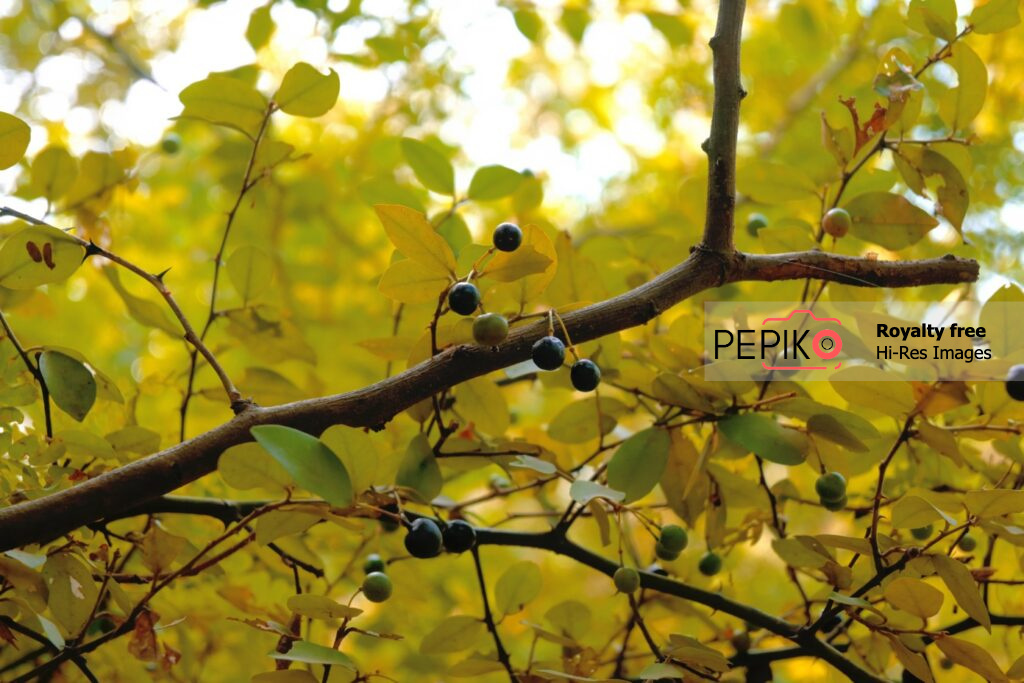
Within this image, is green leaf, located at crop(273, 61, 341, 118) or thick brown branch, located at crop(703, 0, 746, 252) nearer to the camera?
thick brown branch, located at crop(703, 0, 746, 252)

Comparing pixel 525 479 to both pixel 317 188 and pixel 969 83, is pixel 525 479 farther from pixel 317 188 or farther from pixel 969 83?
pixel 317 188

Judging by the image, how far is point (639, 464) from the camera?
2.80ft

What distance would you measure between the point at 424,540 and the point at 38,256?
0.44 metres

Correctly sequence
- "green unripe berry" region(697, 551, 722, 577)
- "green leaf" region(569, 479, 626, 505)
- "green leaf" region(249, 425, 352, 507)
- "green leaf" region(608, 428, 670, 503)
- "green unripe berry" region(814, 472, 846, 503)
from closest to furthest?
"green leaf" region(249, 425, 352, 507) → "green leaf" region(569, 479, 626, 505) → "green leaf" region(608, 428, 670, 503) → "green unripe berry" region(814, 472, 846, 503) → "green unripe berry" region(697, 551, 722, 577)

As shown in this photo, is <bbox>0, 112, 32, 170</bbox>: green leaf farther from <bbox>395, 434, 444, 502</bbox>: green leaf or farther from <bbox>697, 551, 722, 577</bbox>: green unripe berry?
<bbox>697, 551, 722, 577</bbox>: green unripe berry

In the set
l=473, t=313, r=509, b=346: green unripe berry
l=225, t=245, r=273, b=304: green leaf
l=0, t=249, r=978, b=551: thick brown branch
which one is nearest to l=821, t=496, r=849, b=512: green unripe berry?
l=0, t=249, r=978, b=551: thick brown branch

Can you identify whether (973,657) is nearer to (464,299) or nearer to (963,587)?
(963,587)

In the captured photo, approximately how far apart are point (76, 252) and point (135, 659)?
0.43 metres

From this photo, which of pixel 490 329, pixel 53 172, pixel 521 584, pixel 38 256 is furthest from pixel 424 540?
pixel 53 172

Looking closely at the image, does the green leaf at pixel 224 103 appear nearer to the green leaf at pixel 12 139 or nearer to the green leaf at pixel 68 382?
the green leaf at pixel 12 139

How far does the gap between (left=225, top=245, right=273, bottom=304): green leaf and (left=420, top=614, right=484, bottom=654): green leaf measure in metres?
0.46

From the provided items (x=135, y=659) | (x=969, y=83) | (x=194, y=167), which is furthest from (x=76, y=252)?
(x=194, y=167)

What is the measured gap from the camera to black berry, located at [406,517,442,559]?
2.46 ft

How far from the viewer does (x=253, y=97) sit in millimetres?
1006
